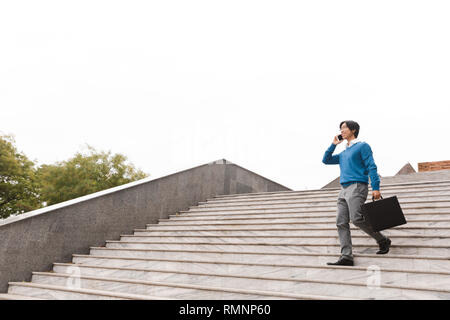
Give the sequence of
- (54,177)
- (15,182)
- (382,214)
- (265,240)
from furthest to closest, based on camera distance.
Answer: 1. (15,182)
2. (54,177)
3. (265,240)
4. (382,214)

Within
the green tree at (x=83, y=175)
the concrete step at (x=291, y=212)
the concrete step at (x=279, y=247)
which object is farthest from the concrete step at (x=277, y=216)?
the green tree at (x=83, y=175)

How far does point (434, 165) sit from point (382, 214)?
1474 cm

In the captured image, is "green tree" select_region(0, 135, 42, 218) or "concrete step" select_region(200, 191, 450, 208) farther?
"green tree" select_region(0, 135, 42, 218)

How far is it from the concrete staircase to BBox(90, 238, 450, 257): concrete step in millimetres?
11

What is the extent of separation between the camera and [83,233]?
19.4ft

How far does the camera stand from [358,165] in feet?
13.1

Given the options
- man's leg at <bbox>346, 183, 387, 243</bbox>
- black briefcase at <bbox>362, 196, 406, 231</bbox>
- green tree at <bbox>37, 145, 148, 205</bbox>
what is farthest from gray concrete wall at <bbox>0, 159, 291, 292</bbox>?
green tree at <bbox>37, 145, 148, 205</bbox>

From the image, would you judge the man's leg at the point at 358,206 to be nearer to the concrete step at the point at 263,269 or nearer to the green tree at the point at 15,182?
the concrete step at the point at 263,269

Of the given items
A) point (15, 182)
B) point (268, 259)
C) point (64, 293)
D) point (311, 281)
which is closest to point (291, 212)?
point (268, 259)

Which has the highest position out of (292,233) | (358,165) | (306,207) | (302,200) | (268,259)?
(358,165)

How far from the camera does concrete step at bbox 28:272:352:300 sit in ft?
11.2

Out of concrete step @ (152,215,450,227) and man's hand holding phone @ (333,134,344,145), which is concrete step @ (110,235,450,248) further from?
man's hand holding phone @ (333,134,344,145)

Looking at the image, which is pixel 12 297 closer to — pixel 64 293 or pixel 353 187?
pixel 64 293
